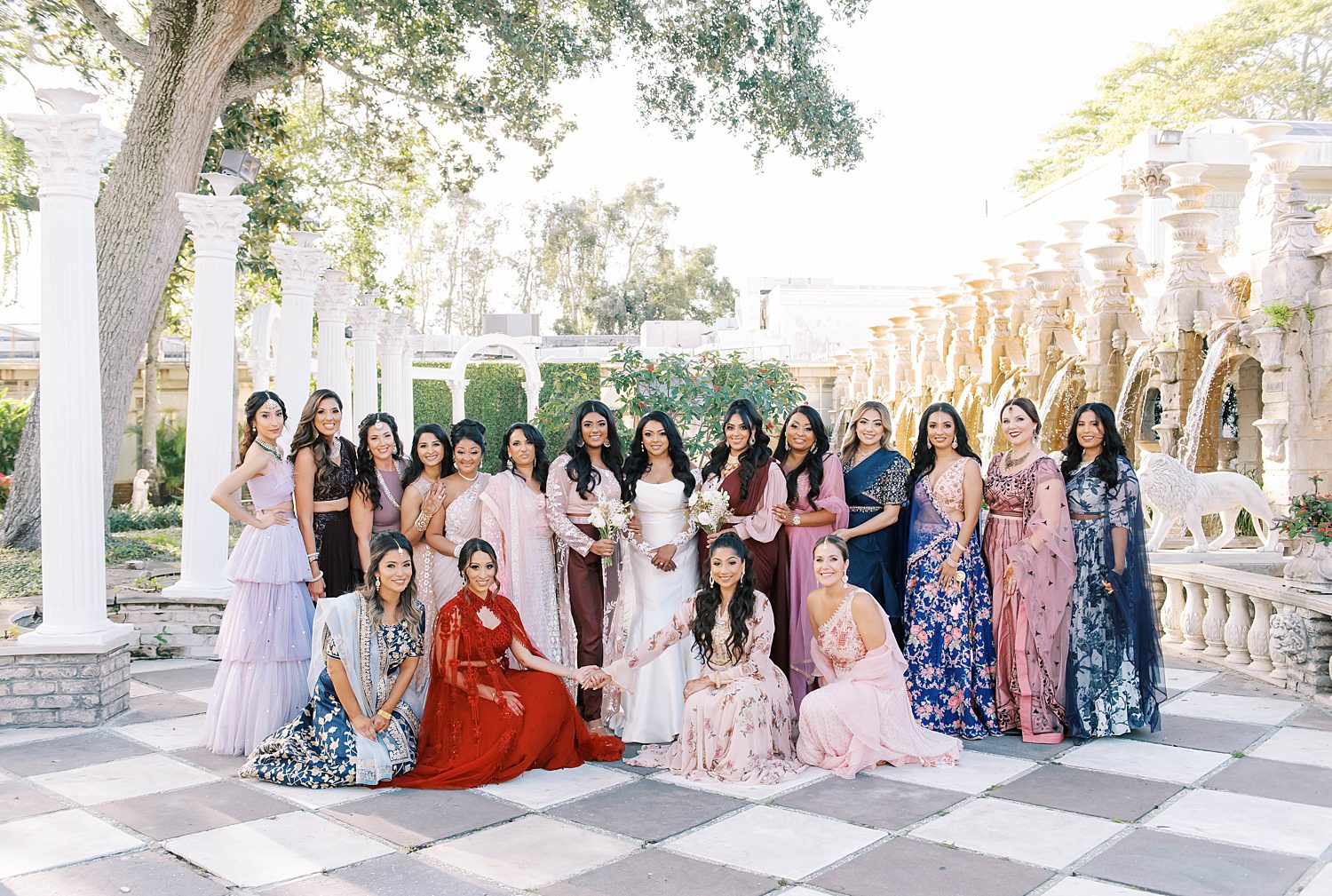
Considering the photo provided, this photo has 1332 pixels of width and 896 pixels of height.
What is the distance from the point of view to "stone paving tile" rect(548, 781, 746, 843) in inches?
154

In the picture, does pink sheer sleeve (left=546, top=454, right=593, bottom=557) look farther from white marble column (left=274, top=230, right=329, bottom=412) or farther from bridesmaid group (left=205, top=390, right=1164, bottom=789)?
white marble column (left=274, top=230, right=329, bottom=412)

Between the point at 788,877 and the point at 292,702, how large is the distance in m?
2.62

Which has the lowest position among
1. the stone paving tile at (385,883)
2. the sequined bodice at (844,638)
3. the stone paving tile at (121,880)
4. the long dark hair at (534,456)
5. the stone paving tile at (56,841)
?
the stone paving tile at (385,883)

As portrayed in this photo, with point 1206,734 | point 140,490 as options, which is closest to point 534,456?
point 1206,734

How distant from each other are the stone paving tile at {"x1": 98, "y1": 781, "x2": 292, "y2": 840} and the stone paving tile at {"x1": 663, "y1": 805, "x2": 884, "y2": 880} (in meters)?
1.58

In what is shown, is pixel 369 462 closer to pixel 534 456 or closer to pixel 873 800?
pixel 534 456

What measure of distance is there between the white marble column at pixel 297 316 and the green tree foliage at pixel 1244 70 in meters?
21.8

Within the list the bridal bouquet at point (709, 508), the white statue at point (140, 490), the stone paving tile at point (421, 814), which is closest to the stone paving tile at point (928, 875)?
Result: the stone paving tile at point (421, 814)

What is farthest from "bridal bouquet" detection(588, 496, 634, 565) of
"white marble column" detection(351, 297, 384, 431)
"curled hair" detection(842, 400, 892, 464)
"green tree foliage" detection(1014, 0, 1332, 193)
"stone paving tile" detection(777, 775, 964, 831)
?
"green tree foliage" detection(1014, 0, 1332, 193)

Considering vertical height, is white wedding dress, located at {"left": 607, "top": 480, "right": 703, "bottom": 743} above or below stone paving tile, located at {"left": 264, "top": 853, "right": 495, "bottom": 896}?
above

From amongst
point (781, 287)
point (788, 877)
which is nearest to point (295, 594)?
point (788, 877)

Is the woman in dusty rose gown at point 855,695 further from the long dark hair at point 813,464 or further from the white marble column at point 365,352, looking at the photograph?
the white marble column at point 365,352

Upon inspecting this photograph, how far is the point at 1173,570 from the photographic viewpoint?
6.95 m

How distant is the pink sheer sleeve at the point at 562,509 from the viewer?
203 inches
